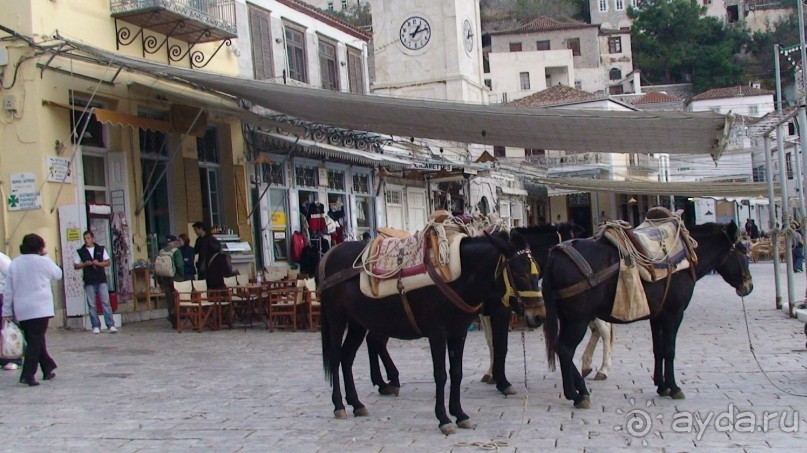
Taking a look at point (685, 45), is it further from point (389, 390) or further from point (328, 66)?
point (389, 390)

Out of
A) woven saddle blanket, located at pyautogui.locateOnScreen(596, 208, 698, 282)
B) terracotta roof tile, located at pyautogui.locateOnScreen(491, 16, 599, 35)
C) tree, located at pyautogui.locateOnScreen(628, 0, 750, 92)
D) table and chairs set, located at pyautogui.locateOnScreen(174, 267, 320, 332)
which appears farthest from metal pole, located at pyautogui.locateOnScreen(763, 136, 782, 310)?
tree, located at pyautogui.locateOnScreen(628, 0, 750, 92)

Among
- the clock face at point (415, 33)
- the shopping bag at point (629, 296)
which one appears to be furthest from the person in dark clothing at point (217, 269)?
the clock face at point (415, 33)

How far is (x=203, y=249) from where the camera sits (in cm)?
1414

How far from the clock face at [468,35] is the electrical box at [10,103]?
70.6ft

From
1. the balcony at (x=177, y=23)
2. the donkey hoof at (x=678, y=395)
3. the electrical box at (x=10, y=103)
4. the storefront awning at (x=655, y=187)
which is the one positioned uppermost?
the balcony at (x=177, y=23)

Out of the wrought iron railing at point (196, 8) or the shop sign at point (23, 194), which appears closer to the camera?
the shop sign at point (23, 194)

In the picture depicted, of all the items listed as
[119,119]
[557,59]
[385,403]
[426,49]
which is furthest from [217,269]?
[557,59]

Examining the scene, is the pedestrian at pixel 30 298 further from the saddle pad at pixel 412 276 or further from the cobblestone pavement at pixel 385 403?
the saddle pad at pixel 412 276

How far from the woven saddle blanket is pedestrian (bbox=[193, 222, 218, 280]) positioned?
835 centimetres

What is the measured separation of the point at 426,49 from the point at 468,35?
6.24 feet

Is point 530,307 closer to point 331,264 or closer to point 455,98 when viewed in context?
point 331,264

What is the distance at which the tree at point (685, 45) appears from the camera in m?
69.2

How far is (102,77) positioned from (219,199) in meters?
4.31

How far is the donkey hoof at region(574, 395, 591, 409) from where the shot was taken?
6.69m
